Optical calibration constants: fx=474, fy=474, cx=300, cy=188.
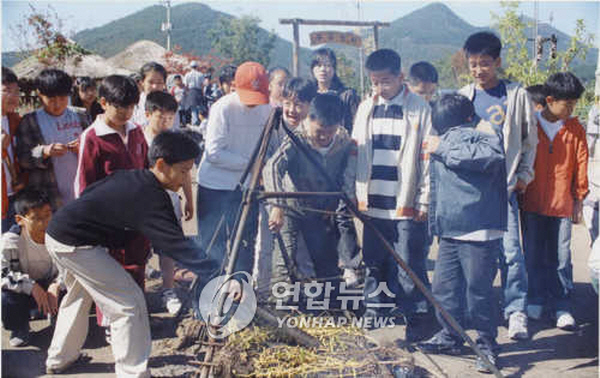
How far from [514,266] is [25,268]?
3690 mm

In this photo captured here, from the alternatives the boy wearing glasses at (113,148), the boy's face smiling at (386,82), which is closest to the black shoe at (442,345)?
the boy's face smiling at (386,82)

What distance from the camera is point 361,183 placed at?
12.0ft

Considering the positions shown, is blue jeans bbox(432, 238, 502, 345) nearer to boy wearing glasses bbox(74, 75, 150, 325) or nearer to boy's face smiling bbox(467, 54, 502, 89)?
boy's face smiling bbox(467, 54, 502, 89)

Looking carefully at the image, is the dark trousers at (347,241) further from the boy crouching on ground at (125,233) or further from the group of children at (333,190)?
the boy crouching on ground at (125,233)

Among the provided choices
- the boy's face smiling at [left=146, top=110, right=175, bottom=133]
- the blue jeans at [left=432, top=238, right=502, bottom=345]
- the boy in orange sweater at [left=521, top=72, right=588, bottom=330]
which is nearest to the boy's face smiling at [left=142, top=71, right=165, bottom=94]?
Result: the boy's face smiling at [left=146, top=110, right=175, bottom=133]

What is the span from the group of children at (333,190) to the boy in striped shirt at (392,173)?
0.01 m

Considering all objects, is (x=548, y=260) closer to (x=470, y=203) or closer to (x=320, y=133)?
(x=470, y=203)

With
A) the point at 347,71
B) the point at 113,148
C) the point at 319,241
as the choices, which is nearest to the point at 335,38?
the point at 319,241

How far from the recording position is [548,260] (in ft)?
12.9

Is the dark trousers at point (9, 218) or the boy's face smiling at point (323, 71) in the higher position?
the boy's face smiling at point (323, 71)

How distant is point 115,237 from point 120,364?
761 millimetres

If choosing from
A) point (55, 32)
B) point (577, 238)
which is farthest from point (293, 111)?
point (577, 238)

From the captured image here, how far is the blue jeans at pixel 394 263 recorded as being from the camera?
11.7 feet

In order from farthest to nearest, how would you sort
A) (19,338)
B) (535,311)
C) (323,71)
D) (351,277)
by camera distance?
(323,71) < (351,277) < (535,311) < (19,338)
